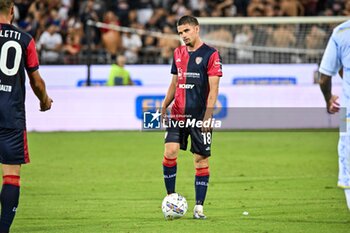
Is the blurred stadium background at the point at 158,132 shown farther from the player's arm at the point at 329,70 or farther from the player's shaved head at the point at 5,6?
the player's shaved head at the point at 5,6

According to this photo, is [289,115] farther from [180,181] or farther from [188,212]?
[188,212]

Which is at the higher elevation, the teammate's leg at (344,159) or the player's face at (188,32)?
the player's face at (188,32)

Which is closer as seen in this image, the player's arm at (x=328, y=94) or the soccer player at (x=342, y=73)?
the player's arm at (x=328, y=94)

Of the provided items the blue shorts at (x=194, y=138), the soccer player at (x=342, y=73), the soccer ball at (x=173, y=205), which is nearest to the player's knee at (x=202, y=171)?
the blue shorts at (x=194, y=138)

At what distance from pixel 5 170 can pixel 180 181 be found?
593 centimetres

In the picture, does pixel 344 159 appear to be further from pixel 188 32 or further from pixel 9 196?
pixel 9 196

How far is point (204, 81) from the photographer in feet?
33.7

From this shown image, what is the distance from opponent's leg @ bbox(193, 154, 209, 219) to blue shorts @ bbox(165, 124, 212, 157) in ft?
0.39

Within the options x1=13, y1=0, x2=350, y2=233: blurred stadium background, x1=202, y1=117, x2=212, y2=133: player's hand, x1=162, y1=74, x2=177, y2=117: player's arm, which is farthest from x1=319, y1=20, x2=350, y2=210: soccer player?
x1=162, y1=74, x2=177, y2=117: player's arm

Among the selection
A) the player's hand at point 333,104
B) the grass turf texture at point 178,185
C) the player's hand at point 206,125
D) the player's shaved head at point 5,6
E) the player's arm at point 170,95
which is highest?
the player's shaved head at point 5,6

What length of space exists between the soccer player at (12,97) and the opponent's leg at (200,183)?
2569 millimetres

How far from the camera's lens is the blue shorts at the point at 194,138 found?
10.2 meters

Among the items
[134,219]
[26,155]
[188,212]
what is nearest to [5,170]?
[26,155]

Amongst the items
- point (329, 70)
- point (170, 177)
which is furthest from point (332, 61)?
point (170, 177)
